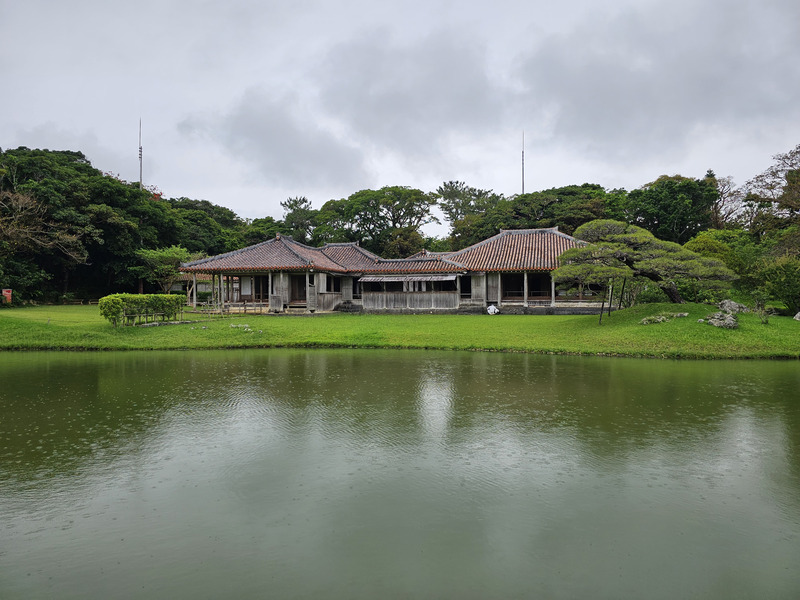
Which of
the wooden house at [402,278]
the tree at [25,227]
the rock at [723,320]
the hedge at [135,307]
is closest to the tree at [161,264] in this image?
the tree at [25,227]

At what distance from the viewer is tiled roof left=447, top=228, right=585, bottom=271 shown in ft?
81.3

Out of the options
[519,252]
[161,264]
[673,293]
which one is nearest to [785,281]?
[673,293]

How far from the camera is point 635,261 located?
57.5 feet

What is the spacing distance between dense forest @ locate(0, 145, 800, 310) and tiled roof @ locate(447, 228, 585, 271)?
12.3ft

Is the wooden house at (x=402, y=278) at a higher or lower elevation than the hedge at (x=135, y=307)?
higher

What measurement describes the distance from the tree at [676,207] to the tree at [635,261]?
17.6 m

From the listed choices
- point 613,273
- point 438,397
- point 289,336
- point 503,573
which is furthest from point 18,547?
point 613,273

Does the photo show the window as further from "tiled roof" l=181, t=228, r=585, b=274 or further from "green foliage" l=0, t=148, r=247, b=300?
"green foliage" l=0, t=148, r=247, b=300

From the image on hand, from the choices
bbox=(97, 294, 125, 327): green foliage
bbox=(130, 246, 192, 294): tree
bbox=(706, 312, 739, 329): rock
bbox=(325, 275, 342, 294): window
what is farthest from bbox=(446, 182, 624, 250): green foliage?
bbox=(97, 294, 125, 327): green foliage

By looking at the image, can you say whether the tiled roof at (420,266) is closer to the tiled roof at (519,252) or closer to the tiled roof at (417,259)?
the tiled roof at (417,259)

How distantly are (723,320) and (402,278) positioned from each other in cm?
1521

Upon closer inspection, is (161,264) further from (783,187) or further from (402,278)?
(783,187)

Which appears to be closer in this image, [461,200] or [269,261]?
[269,261]

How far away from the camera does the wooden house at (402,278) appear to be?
982 inches
